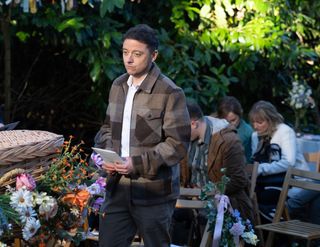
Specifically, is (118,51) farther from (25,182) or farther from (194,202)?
(25,182)

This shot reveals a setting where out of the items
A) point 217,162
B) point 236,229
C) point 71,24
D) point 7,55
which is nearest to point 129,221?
point 236,229

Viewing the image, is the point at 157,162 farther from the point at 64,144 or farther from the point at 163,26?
the point at 163,26

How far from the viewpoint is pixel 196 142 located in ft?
19.5

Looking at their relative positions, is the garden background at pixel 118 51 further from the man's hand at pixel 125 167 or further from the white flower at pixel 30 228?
the white flower at pixel 30 228

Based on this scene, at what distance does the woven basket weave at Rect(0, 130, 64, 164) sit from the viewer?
A: 123 inches

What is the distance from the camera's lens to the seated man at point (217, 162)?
5887mm

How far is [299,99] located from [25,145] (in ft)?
19.8

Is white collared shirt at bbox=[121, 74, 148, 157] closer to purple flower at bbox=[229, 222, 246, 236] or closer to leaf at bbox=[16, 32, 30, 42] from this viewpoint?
purple flower at bbox=[229, 222, 246, 236]

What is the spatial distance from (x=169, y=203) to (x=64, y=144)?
2.32 feet

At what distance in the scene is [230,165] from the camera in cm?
591

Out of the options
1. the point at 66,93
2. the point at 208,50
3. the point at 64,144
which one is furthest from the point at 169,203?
the point at 66,93

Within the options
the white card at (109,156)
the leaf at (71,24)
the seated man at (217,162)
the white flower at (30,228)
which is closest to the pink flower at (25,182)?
the white flower at (30,228)

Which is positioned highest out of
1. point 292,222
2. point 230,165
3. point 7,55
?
point 7,55

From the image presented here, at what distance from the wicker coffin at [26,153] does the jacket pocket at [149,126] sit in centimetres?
64
